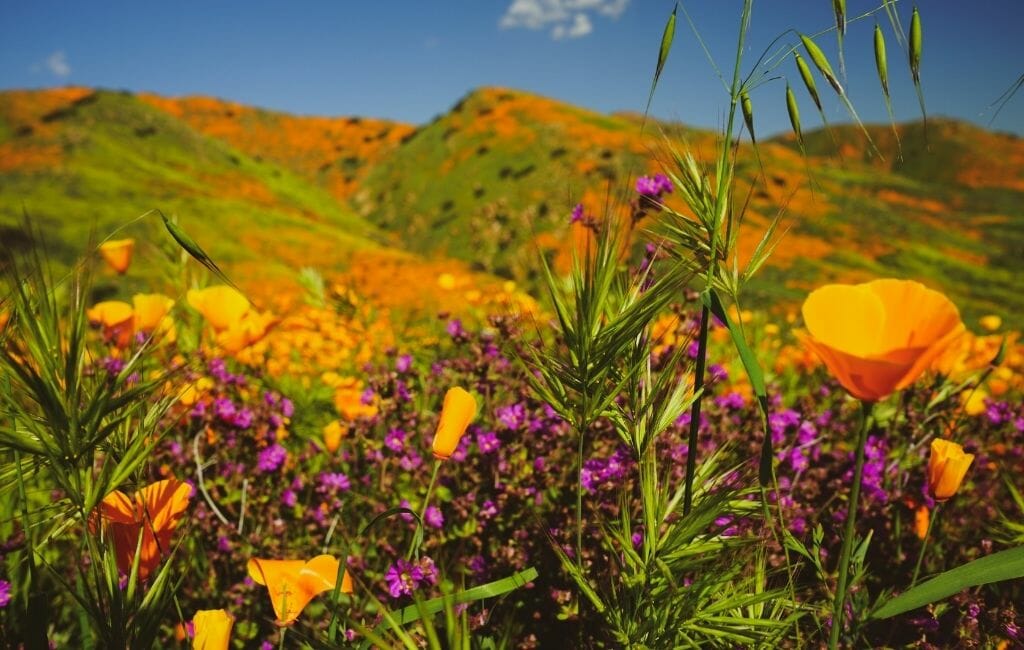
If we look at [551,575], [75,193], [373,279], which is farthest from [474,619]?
[75,193]

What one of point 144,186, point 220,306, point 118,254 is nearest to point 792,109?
point 220,306

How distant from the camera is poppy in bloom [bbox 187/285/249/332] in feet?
7.60

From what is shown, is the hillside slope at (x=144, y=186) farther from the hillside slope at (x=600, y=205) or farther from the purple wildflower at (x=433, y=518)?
the purple wildflower at (x=433, y=518)

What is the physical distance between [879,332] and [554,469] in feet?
4.48

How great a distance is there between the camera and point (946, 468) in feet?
4.55

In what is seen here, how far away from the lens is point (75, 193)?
16.6 meters

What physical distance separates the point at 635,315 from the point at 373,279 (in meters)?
11.5

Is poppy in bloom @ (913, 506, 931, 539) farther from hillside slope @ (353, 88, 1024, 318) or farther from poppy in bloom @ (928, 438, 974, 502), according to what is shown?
hillside slope @ (353, 88, 1024, 318)

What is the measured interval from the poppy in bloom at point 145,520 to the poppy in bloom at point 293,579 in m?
0.22

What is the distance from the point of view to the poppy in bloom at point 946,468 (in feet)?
4.52

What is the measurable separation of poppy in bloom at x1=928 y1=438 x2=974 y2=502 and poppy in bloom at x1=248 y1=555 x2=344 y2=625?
137cm

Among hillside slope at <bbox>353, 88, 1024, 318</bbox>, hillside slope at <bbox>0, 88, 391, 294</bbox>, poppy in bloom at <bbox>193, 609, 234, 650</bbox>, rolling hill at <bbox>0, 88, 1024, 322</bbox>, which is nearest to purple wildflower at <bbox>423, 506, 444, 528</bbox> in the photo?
poppy in bloom at <bbox>193, 609, 234, 650</bbox>

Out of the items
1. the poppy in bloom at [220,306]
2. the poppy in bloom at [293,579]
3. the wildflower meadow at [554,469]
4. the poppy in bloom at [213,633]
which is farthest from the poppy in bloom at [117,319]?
the poppy in bloom at [213,633]

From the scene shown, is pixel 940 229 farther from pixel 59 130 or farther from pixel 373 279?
pixel 59 130
